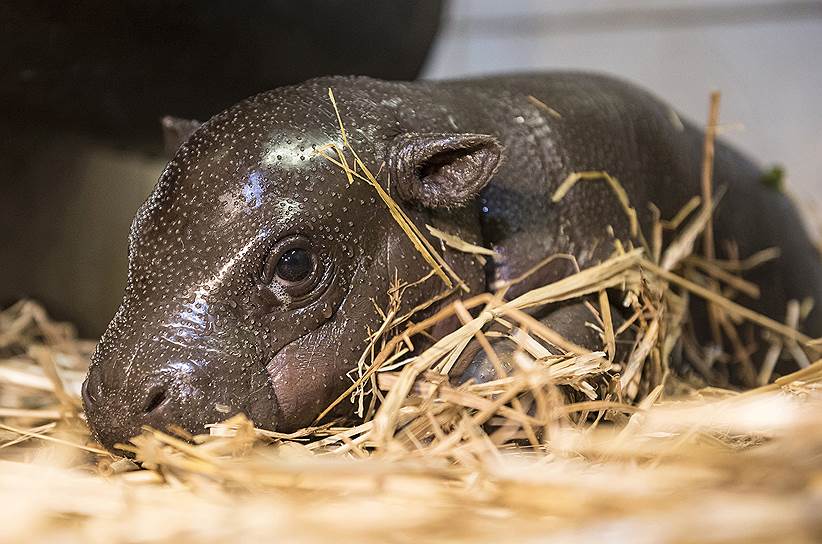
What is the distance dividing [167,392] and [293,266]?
1.11ft

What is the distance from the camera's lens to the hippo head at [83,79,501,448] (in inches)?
59.7

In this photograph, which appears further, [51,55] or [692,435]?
[51,55]

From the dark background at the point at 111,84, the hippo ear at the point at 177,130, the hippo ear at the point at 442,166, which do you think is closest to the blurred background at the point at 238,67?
the dark background at the point at 111,84

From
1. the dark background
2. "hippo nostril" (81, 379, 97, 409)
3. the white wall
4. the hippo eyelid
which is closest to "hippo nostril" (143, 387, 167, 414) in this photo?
"hippo nostril" (81, 379, 97, 409)

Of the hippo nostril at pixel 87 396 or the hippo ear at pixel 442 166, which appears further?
the hippo ear at pixel 442 166

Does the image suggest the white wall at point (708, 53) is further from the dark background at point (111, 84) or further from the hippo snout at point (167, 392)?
the hippo snout at point (167, 392)

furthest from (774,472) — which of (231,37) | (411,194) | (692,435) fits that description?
(231,37)

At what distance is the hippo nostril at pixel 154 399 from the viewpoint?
1483 millimetres

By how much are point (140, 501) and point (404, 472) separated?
414mm

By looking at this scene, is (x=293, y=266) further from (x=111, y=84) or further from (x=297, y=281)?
(x=111, y=84)

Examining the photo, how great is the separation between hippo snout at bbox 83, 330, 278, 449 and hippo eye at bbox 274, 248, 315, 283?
7.5 inches

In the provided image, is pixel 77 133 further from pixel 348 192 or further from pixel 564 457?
pixel 564 457

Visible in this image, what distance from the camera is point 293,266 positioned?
5.32 feet

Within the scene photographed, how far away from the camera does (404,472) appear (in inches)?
41.9
